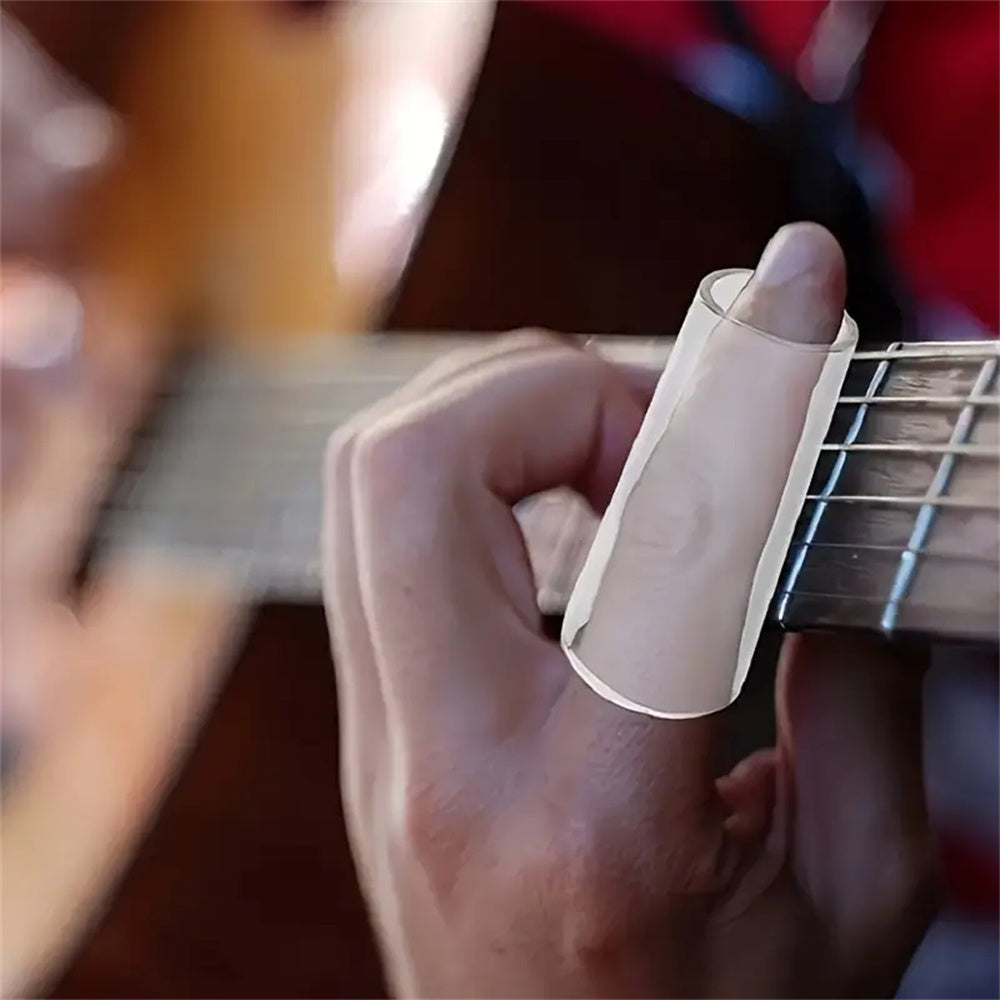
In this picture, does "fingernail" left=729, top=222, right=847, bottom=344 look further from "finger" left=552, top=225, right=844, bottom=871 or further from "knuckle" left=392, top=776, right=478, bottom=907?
"knuckle" left=392, top=776, right=478, bottom=907

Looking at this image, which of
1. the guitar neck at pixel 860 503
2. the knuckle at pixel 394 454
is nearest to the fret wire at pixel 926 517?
the guitar neck at pixel 860 503

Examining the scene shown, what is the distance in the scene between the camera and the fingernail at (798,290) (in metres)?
0.20

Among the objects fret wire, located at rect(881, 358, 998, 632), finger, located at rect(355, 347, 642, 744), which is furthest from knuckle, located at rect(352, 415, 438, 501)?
fret wire, located at rect(881, 358, 998, 632)

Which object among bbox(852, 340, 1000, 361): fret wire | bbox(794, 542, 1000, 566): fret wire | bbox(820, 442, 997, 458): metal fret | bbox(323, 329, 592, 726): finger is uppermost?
bbox(852, 340, 1000, 361): fret wire

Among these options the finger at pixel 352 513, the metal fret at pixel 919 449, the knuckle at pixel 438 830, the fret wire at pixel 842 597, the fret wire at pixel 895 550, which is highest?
the metal fret at pixel 919 449

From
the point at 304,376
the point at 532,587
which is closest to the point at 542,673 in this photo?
the point at 532,587

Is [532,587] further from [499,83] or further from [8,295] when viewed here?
[8,295]

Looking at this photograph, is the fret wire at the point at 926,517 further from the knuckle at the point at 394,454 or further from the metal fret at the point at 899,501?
the knuckle at the point at 394,454

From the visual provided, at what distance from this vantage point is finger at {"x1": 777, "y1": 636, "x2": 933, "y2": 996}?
197 millimetres

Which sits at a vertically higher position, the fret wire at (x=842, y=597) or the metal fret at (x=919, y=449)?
the metal fret at (x=919, y=449)

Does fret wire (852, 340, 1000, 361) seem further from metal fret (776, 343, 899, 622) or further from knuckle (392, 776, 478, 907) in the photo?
knuckle (392, 776, 478, 907)

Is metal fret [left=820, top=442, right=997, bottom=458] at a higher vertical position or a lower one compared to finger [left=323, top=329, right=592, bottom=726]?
higher

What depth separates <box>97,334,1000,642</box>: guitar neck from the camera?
19 centimetres

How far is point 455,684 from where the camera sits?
24 centimetres
